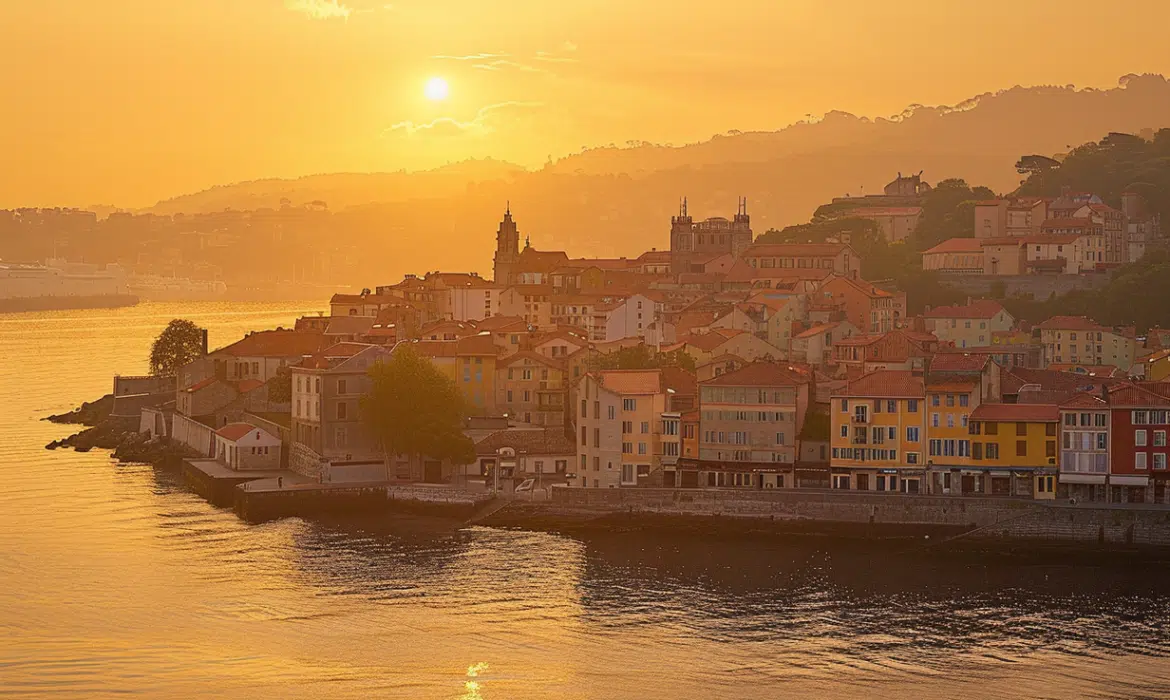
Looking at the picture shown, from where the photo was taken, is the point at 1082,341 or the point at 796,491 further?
the point at 1082,341

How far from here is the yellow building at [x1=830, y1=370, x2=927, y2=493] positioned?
36375mm

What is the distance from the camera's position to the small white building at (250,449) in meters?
42.9

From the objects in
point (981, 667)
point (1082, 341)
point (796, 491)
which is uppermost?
point (1082, 341)

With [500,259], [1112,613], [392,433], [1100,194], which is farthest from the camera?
[500,259]

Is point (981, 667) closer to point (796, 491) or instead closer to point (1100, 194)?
point (796, 491)

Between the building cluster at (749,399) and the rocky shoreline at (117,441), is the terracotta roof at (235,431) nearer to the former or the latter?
the building cluster at (749,399)

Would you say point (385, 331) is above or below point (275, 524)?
above

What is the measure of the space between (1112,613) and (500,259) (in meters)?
54.2

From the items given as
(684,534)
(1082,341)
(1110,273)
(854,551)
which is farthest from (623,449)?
(1110,273)

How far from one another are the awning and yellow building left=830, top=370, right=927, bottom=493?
3725 millimetres

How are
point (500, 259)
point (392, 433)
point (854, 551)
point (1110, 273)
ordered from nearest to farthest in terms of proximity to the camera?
point (854, 551), point (392, 433), point (1110, 273), point (500, 259)

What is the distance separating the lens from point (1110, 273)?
61.9 metres

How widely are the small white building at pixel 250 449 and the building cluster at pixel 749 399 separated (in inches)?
2.6

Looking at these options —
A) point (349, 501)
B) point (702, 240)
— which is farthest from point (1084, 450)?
point (702, 240)
